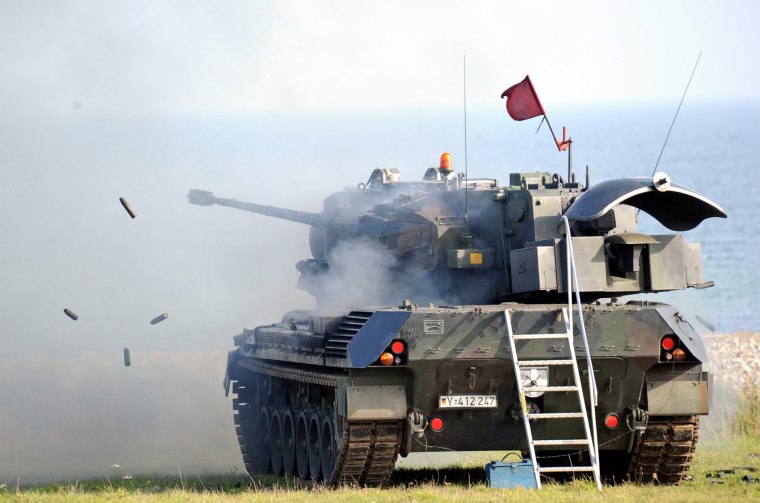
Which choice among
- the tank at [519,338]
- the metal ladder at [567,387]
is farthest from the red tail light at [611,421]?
the metal ladder at [567,387]

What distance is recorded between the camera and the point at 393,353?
51.5 feet

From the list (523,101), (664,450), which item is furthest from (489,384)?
(523,101)

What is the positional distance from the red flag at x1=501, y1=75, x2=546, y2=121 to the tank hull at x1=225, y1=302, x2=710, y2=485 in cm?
328

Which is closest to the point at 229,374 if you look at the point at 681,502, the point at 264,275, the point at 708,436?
the point at 264,275

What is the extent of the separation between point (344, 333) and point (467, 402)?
143 centimetres

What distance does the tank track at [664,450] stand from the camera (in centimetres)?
1667

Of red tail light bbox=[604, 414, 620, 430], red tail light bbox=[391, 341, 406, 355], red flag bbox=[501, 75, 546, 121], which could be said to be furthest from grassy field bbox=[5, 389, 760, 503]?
red flag bbox=[501, 75, 546, 121]

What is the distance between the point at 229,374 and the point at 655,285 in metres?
8.28

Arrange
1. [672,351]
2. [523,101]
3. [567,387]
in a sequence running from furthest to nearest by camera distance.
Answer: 1. [523,101]
2. [672,351]
3. [567,387]

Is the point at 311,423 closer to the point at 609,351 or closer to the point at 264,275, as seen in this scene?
the point at 609,351

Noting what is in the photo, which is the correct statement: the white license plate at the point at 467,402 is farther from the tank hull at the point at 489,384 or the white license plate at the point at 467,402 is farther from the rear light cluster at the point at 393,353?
the rear light cluster at the point at 393,353

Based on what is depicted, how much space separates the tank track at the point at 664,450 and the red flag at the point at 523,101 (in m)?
4.06

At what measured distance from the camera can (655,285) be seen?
1648cm

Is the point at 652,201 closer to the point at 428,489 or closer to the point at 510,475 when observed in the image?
the point at 510,475
